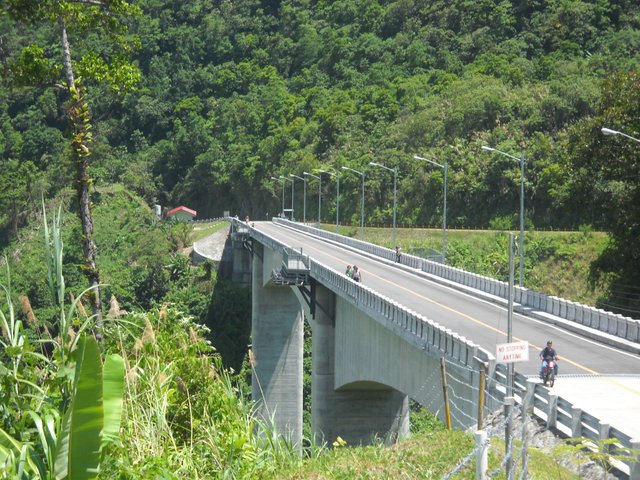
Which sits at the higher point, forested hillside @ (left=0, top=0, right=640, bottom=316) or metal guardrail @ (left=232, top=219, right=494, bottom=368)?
forested hillside @ (left=0, top=0, right=640, bottom=316)

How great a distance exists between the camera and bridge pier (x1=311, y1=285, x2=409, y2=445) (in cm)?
3866

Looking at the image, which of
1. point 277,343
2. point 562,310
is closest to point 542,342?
point 562,310

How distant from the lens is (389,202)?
9275cm

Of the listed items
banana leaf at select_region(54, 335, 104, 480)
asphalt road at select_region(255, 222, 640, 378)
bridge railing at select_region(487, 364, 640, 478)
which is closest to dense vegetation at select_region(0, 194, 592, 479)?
banana leaf at select_region(54, 335, 104, 480)

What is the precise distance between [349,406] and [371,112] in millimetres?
72382

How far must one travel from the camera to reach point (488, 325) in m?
30.4

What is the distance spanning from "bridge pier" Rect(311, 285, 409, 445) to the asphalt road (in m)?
3.74

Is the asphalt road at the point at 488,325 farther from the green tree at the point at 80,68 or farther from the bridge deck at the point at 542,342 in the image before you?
the green tree at the point at 80,68

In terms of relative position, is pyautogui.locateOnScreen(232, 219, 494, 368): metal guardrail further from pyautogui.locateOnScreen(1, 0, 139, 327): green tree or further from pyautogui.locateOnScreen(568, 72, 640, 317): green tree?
pyautogui.locateOnScreen(568, 72, 640, 317): green tree

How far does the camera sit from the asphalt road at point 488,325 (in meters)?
24.5

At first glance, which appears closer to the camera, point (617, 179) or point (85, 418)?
point (85, 418)

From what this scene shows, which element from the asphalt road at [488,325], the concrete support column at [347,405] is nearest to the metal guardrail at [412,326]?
the asphalt road at [488,325]

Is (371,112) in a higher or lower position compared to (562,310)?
higher

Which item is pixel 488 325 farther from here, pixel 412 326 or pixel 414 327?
pixel 414 327
